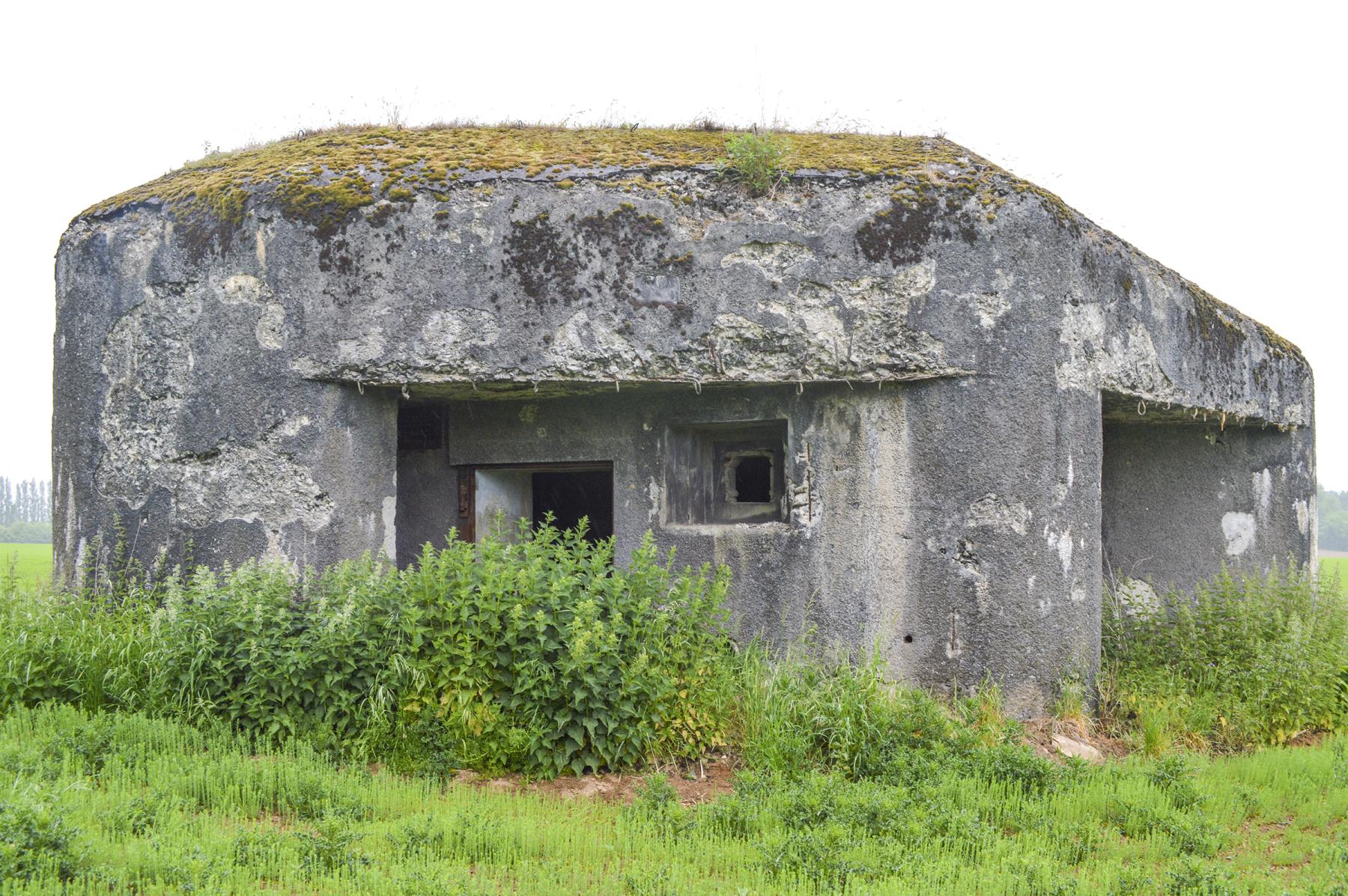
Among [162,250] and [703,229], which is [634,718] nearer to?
[703,229]

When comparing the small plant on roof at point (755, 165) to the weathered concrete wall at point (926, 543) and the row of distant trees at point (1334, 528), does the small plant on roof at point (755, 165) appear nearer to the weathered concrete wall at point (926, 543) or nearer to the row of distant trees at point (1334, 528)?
the weathered concrete wall at point (926, 543)

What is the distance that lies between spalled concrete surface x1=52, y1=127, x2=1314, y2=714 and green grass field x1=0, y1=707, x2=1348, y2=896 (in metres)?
1.33

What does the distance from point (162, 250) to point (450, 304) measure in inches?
75.2

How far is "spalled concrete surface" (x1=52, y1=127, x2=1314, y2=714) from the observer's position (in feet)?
20.6

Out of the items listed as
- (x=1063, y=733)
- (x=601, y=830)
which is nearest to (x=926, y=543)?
(x=1063, y=733)

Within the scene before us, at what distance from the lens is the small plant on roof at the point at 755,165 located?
648cm

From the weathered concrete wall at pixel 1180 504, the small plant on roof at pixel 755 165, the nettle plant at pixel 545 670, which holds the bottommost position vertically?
the nettle plant at pixel 545 670

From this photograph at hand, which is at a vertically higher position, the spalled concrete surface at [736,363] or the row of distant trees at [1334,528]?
the spalled concrete surface at [736,363]

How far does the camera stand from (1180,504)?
28.8 ft

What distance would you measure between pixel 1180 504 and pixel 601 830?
623cm

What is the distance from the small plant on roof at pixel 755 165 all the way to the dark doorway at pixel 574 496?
12.6ft

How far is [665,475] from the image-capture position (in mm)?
6766

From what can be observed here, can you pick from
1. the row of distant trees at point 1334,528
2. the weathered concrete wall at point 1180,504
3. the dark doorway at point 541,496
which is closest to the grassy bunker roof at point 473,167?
the dark doorway at point 541,496

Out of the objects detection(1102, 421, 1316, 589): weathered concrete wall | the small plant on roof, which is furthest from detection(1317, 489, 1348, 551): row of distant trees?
the small plant on roof
